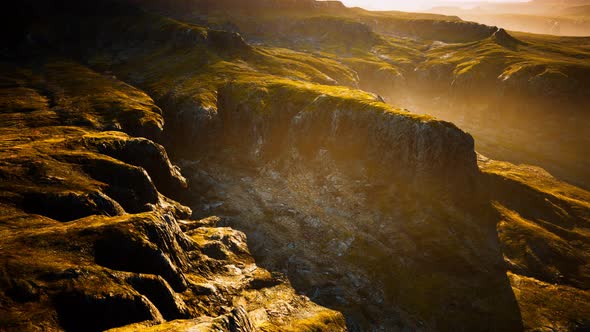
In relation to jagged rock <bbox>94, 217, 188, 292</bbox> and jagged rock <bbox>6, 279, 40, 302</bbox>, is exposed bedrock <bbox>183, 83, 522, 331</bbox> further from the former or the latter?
jagged rock <bbox>6, 279, 40, 302</bbox>

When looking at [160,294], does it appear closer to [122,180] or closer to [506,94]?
[122,180]

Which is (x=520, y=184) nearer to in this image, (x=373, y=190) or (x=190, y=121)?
(x=373, y=190)

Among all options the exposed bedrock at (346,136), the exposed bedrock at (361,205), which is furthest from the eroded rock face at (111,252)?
the exposed bedrock at (346,136)

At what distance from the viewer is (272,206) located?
79.4 m

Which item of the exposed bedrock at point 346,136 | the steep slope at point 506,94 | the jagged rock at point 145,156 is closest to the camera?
the jagged rock at point 145,156

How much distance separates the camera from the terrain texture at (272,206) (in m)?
39.5

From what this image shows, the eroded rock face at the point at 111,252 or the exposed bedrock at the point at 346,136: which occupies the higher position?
the exposed bedrock at the point at 346,136

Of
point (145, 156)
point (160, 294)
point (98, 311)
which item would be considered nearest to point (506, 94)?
point (145, 156)

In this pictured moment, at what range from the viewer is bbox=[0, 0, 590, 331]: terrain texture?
1554 inches

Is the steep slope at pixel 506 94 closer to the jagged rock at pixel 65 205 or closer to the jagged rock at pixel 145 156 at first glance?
the jagged rock at pixel 145 156

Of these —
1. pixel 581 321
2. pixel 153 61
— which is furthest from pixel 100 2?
pixel 581 321

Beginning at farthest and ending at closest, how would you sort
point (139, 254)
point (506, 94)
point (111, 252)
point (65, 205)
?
point (506, 94), point (65, 205), point (139, 254), point (111, 252)

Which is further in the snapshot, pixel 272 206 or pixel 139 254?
pixel 272 206

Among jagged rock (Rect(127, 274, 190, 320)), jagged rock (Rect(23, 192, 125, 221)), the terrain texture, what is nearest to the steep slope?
the terrain texture
